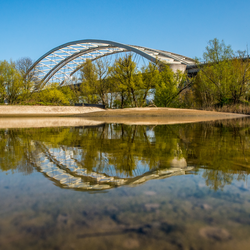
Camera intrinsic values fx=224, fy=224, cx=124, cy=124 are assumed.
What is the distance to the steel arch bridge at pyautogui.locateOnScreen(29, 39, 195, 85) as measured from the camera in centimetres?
4035

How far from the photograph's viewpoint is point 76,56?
5166 cm

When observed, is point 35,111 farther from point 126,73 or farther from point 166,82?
point 166,82

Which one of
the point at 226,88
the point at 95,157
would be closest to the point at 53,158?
the point at 95,157

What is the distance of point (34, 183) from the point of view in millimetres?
1924

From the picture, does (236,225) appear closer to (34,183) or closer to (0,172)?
(34,183)

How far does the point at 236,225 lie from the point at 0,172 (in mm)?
2194

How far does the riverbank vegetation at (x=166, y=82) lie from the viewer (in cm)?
2391

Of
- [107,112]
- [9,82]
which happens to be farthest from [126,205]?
[9,82]

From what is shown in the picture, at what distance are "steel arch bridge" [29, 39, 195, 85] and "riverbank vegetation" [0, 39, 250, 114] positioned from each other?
251 inches

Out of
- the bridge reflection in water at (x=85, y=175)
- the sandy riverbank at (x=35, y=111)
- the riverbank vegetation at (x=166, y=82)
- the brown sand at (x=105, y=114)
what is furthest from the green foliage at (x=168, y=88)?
the bridge reflection in water at (x=85, y=175)

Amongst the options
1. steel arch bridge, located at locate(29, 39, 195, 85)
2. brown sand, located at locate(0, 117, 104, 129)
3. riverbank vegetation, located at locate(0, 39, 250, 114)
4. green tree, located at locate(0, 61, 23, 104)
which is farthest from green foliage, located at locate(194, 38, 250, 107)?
green tree, located at locate(0, 61, 23, 104)

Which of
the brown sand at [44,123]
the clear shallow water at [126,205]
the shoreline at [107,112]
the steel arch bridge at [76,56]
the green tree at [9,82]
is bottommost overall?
the brown sand at [44,123]

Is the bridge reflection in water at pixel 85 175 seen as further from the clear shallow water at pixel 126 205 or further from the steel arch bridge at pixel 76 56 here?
the steel arch bridge at pixel 76 56

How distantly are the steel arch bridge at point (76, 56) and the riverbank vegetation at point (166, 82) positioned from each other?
6363mm
